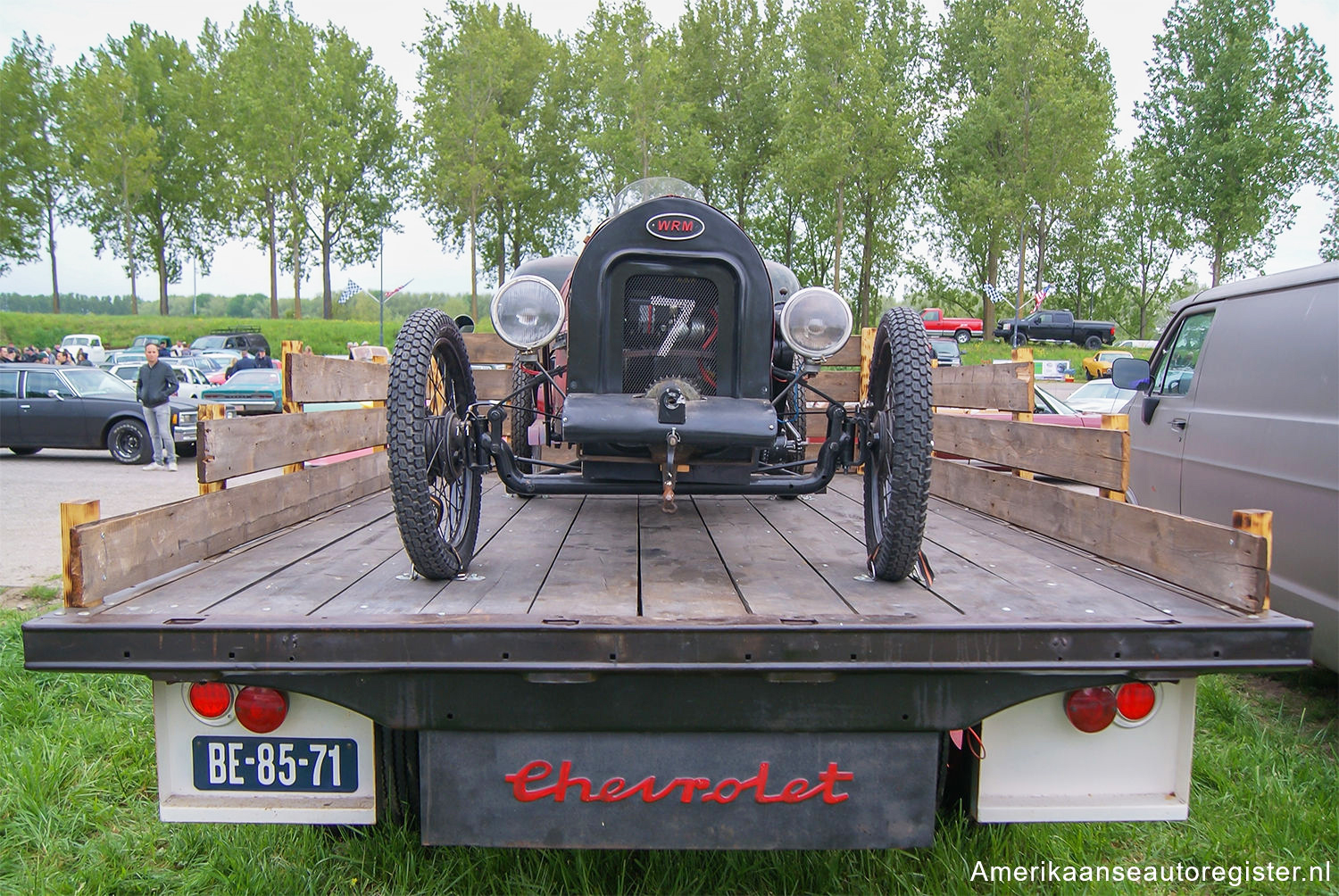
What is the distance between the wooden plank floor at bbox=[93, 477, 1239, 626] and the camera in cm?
192

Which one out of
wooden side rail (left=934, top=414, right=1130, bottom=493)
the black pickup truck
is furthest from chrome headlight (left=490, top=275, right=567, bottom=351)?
the black pickup truck

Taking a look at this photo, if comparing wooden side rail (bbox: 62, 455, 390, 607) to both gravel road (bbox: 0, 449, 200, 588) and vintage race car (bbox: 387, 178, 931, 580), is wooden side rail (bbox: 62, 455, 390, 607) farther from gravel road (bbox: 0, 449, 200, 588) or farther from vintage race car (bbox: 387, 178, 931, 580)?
gravel road (bbox: 0, 449, 200, 588)

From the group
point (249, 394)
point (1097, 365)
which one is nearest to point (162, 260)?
point (249, 394)

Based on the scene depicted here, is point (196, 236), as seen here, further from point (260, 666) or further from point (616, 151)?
point (260, 666)

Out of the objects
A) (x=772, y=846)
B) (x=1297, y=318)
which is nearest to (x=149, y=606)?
(x=772, y=846)

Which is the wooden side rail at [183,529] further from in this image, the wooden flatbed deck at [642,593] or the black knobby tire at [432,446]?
the black knobby tire at [432,446]

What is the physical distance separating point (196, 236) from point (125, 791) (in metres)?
45.5

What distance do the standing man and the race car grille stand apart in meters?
10.3

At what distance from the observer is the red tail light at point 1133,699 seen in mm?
1853

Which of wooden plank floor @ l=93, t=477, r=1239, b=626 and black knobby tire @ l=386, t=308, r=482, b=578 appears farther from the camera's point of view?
black knobby tire @ l=386, t=308, r=482, b=578

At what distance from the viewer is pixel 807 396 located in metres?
4.89

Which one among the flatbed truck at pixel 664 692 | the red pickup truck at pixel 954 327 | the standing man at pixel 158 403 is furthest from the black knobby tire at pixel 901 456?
the red pickup truck at pixel 954 327

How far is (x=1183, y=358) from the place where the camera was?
439 cm

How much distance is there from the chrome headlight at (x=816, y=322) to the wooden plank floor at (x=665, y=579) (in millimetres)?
675
